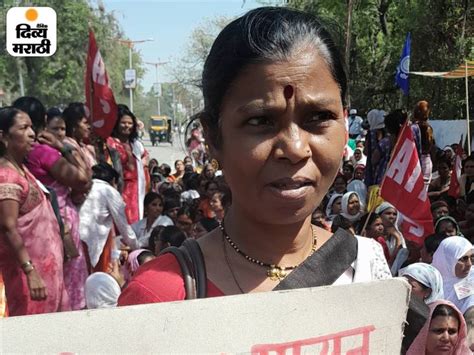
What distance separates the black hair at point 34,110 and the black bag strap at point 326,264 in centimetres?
389

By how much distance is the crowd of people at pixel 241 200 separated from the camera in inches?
53.6

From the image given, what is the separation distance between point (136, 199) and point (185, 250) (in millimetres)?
6222

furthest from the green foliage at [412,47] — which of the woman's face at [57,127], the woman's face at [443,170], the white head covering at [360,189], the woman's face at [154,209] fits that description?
the woman's face at [57,127]

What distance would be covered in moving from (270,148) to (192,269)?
26 centimetres

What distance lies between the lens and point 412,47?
19.0 m

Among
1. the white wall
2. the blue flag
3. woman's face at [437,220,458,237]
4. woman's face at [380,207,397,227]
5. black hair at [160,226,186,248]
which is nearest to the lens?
the white wall

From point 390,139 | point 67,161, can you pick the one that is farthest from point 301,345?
point 390,139

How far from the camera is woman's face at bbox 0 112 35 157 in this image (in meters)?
4.22

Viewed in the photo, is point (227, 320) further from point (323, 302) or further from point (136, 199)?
point (136, 199)

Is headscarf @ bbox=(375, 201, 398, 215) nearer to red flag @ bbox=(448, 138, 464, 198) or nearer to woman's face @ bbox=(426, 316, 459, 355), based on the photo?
red flag @ bbox=(448, 138, 464, 198)

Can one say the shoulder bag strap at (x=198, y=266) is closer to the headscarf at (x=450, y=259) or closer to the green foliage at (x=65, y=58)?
the headscarf at (x=450, y=259)

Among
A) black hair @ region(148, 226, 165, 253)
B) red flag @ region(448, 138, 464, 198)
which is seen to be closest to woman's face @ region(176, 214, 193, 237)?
black hair @ region(148, 226, 165, 253)

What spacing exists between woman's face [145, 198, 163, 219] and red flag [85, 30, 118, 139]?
76 cm

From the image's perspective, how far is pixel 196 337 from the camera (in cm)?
116
